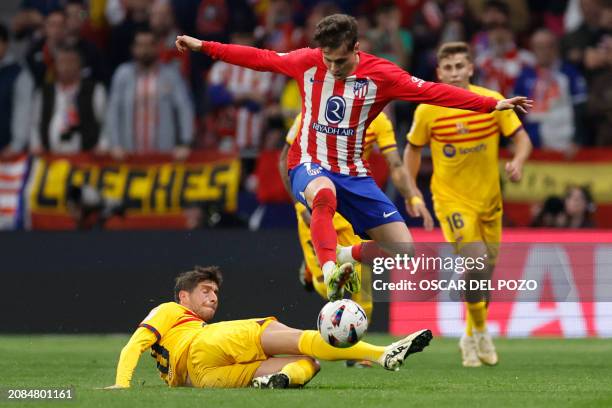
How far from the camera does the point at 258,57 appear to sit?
9.84 meters

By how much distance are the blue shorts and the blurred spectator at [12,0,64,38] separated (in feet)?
32.6

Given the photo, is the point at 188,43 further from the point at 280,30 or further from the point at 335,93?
the point at 280,30

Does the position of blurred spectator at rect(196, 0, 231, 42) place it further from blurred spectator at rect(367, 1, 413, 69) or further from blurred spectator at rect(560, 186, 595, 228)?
blurred spectator at rect(560, 186, 595, 228)

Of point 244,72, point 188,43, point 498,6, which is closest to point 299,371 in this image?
point 188,43

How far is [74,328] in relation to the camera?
15203mm

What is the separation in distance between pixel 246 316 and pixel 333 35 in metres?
5.52

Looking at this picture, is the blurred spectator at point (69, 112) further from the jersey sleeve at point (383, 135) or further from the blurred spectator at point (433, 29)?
the jersey sleeve at point (383, 135)

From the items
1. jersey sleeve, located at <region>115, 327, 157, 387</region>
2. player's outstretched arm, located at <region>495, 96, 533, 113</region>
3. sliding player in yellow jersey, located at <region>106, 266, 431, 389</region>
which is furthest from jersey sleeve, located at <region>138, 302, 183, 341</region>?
player's outstretched arm, located at <region>495, 96, 533, 113</region>

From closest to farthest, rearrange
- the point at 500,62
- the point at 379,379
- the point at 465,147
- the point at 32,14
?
the point at 379,379
the point at 465,147
the point at 500,62
the point at 32,14

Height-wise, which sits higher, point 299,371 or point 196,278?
point 196,278

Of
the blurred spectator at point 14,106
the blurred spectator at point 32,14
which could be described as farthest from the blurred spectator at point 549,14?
the blurred spectator at point 14,106

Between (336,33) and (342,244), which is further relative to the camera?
(342,244)

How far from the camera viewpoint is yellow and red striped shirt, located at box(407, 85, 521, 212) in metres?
12.1

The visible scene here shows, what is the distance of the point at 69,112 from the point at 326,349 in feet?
30.4
